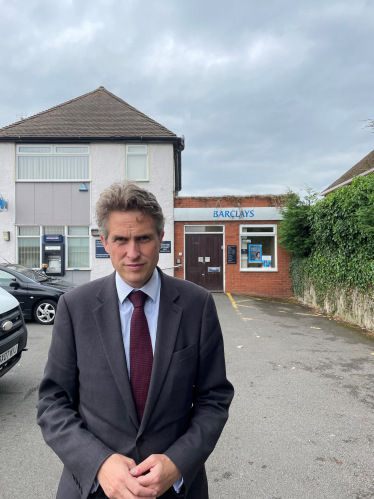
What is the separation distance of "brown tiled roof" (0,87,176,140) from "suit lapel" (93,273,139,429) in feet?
46.2

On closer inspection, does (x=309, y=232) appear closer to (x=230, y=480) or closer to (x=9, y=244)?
(x=230, y=480)

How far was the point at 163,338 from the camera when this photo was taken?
4.73 ft

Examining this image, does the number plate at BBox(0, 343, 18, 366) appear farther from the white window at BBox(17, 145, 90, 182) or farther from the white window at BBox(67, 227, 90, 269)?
the white window at BBox(17, 145, 90, 182)

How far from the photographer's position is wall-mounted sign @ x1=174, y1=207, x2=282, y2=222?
1492 centimetres

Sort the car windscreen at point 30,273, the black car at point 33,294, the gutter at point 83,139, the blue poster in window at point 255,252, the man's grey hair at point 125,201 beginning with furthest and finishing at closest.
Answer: the blue poster in window at point 255,252, the gutter at point 83,139, the car windscreen at point 30,273, the black car at point 33,294, the man's grey hair at point 125,201

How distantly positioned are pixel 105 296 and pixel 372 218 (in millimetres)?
6981

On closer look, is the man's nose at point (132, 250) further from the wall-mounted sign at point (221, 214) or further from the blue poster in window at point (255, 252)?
the blue poster in window at point (255, 252)

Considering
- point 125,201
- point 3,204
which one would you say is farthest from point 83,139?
point 125,201

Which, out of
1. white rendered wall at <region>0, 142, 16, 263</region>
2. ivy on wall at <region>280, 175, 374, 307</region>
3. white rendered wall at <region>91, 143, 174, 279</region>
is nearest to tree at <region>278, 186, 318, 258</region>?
ivy on wall at <region>280, 175, 374, 307</region>

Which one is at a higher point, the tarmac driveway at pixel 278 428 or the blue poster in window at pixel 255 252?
the blue poster in window at pixel 255 252

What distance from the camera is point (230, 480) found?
109 inches

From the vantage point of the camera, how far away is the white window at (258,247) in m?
15.1

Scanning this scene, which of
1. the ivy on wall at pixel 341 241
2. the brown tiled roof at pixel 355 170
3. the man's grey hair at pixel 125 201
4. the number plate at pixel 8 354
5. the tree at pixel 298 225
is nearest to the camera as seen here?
the man's grey hair at pixel 125 201

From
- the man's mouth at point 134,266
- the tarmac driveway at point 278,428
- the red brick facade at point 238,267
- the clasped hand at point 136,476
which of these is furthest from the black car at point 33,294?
the clasped hand at point 136,476
